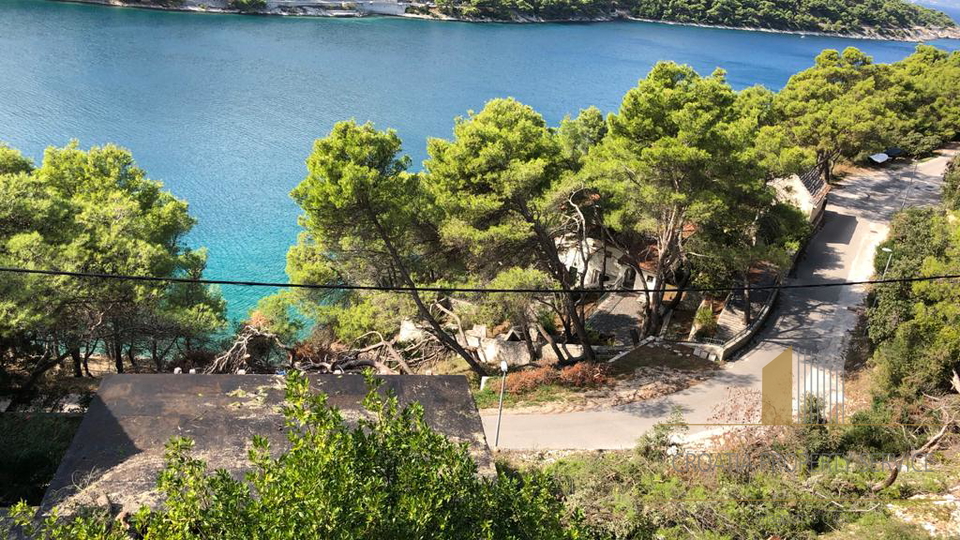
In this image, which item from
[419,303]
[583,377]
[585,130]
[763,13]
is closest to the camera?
[419,303]

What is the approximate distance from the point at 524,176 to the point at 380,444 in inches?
499

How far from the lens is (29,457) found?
13453mm

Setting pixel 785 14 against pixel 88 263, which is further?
pixel 785 14

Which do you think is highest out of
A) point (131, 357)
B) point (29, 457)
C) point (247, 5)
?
point (247, 5)

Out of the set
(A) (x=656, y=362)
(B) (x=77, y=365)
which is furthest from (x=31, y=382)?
(A) (x=656, y=362)

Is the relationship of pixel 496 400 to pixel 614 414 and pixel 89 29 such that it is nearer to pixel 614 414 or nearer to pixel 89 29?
pixel 614 414

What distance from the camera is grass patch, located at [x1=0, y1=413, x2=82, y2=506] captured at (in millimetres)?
12914

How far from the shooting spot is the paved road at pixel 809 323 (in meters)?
18.1

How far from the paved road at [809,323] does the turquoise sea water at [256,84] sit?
62.2 ft

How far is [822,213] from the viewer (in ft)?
115

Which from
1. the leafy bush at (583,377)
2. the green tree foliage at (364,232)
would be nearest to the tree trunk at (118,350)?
the green tree foliage at (364,232)

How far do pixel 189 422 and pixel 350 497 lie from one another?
6.94 m

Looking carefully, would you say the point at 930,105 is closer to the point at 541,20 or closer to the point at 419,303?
the point at 419,303

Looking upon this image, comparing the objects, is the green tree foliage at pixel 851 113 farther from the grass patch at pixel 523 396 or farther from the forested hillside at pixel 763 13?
the forested hillside at pixel 763 13
